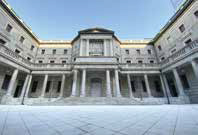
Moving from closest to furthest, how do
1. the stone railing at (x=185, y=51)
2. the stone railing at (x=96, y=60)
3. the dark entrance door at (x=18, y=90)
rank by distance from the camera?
the stone railing at (x=185, y=51)
the stone railing at (x=96, y=60)
the dark entrance door at (x=18, y=90)

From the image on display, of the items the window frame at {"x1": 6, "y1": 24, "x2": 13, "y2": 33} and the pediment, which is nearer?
the window frame at {"x1": 6, "y1": 24, "x2": 13, "y2": 33}

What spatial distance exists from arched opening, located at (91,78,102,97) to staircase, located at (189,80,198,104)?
13.3m

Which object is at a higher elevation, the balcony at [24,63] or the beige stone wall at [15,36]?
the beige stone wall at [15,36]

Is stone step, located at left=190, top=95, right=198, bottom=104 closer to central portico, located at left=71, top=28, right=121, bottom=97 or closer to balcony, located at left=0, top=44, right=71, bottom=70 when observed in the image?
central portico, located at left=71, top=28, right=121, bottom=97

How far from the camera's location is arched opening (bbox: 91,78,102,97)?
1692 centimetres

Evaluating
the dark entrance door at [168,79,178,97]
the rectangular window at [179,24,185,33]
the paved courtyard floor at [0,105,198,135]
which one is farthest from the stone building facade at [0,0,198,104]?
the paved courtyard floor at [0,105,198,135]

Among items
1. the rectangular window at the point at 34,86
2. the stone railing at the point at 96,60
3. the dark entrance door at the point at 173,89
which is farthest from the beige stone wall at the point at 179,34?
the rectangular window at the point at 34,86

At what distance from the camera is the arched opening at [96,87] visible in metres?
16.9

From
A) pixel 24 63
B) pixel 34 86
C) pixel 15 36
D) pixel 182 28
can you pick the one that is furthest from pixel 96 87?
pixel 182 28

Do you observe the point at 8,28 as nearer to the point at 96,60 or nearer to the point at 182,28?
the point at 96,60

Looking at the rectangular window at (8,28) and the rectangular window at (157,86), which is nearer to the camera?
the rectangular window at (8,28)

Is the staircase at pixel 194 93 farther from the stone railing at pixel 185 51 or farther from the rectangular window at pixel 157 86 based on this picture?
the rectangular window at pixel 157 86

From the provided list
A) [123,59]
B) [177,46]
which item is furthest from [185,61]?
[123,59]

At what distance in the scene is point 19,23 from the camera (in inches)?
711
